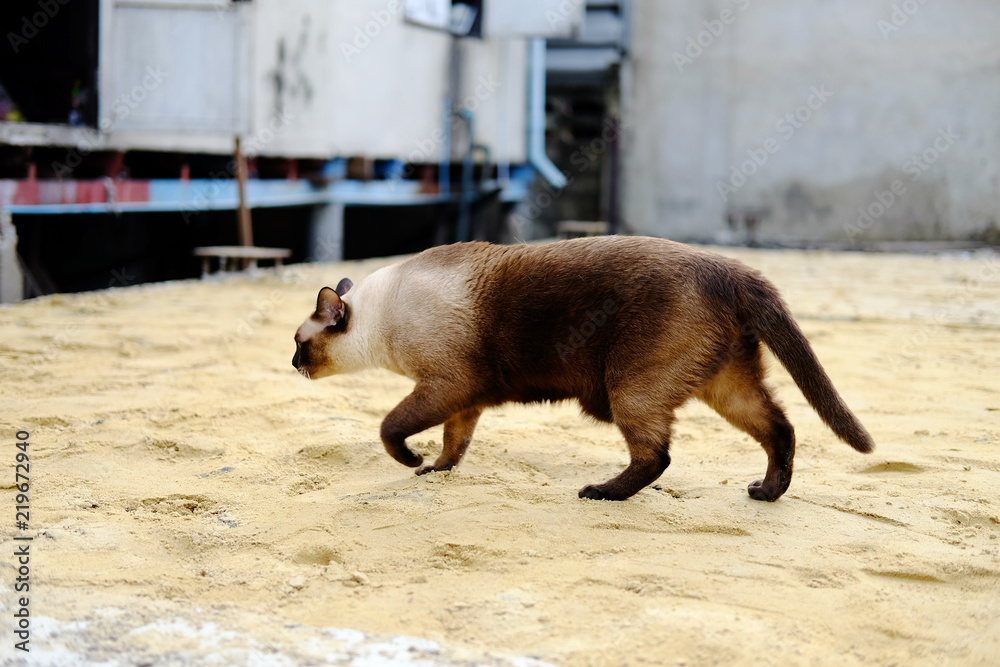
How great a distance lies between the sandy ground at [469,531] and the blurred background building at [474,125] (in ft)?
12.2

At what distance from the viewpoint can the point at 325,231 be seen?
1127 cm

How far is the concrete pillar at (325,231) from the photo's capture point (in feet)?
37.0

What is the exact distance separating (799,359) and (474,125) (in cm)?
1020

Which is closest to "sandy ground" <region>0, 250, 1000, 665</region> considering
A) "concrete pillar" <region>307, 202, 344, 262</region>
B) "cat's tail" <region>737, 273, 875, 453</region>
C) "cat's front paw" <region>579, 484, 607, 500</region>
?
"cat's front paw" <region>579, 484, 607, 500</region>

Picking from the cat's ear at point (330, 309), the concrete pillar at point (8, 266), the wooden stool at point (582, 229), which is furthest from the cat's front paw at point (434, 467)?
the wooden stool at point (582, 229)

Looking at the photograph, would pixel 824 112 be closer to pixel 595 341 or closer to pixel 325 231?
pixel 325 231

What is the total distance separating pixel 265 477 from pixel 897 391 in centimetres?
325

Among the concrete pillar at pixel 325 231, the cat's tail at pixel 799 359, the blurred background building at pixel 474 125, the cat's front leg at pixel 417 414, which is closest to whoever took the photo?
the cat's tail at pixel 799 359

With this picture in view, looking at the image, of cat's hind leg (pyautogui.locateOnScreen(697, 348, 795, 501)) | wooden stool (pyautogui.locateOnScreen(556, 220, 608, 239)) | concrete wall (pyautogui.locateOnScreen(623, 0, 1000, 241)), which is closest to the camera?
cat's hind leg (pyautogui.locateOnScreen(697, 348, 795, 501))

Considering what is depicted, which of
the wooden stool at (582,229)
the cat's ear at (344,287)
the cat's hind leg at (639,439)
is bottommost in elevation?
the cat's hind leg at (639,439)

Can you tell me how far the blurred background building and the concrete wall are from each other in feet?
0.10

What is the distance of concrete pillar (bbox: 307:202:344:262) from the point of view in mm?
11266

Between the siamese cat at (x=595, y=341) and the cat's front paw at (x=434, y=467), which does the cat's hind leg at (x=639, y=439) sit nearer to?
the siamese cat at (x=595, y=341)

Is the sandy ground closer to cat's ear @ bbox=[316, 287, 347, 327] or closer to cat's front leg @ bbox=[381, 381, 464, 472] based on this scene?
cat's front leg @ bbox=[381, 381, 464, 472]
